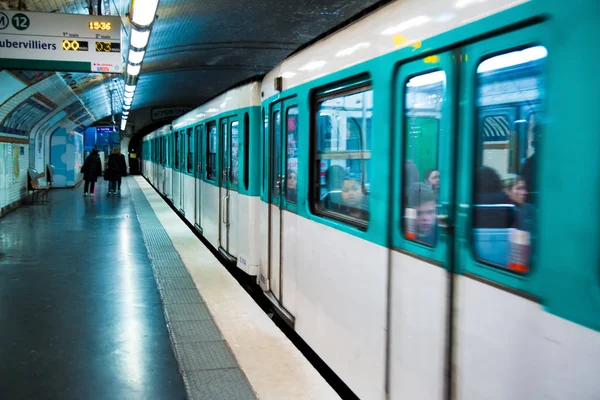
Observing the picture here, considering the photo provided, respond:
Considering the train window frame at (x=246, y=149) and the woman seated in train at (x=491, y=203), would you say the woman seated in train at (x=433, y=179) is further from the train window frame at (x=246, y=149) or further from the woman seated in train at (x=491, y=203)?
the train window frame at (x=246, y=149)

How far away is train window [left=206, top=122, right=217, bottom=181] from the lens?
372 inches

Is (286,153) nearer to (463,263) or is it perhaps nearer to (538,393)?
(463,263)

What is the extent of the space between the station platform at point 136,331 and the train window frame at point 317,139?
118 cm

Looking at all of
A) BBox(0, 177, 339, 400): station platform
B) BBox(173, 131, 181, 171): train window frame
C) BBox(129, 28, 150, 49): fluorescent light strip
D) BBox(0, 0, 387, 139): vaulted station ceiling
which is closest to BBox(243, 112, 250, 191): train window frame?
BBox(0, 177, 339, 400): station platform

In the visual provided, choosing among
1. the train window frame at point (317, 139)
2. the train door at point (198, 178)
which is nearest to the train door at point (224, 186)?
the train door at point (198, 178)

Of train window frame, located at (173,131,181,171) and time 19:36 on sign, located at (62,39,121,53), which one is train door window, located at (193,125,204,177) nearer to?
time 19:36 on sign, located at (62,39,121,53)

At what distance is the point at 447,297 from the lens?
8.26 feet

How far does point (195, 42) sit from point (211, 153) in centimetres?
728

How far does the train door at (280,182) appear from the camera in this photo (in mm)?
5113

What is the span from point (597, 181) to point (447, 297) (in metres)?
0.94

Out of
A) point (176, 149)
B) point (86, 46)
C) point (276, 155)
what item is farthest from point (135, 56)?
point (276, 155)

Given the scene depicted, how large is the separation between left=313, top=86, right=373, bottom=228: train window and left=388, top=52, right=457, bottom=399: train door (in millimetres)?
459

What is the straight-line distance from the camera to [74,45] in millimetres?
8992

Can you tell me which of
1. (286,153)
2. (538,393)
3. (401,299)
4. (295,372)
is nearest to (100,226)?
(286,153)
